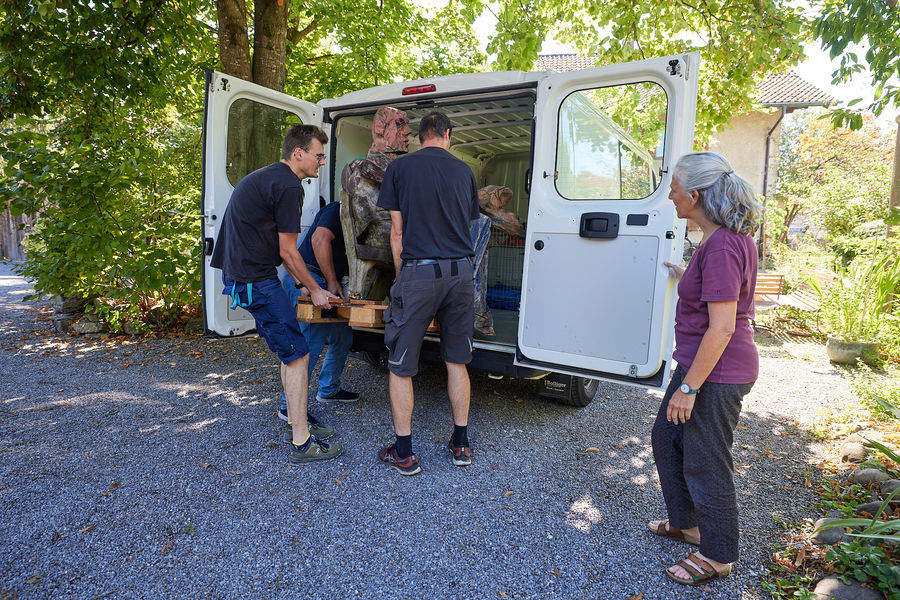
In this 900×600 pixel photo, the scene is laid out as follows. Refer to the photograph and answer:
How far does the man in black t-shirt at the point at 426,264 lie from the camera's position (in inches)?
122

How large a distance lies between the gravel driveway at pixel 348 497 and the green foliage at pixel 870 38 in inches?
97.7

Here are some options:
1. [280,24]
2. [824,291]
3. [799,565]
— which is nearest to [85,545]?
[799,565]

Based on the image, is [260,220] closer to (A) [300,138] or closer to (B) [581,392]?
(A) [300,138]

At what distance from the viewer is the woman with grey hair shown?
6.84ft

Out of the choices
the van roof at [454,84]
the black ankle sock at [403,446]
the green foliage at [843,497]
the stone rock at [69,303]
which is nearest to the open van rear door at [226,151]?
the van roof at [454,84]

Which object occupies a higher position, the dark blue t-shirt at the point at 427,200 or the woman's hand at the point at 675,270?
the dark blue t-shirt at the point at 427,200

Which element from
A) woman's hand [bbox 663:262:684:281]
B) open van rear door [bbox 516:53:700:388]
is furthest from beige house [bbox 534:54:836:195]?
woman's hand [bbox 663:262:684:281]

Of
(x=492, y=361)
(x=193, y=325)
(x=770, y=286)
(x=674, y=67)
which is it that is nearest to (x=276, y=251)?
(x=492, y=361)

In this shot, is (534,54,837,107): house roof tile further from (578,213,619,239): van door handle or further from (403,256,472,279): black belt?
(403,256,472,279): black belt

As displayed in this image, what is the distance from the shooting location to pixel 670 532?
260 cm

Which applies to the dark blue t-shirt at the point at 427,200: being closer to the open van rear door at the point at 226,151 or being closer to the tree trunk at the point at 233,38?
the open van rear door at the point at 226,151

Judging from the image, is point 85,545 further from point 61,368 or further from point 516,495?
point 61,368

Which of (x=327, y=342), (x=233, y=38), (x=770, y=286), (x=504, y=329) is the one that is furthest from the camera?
(x=770, y=286)

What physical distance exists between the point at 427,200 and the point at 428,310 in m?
0.67
